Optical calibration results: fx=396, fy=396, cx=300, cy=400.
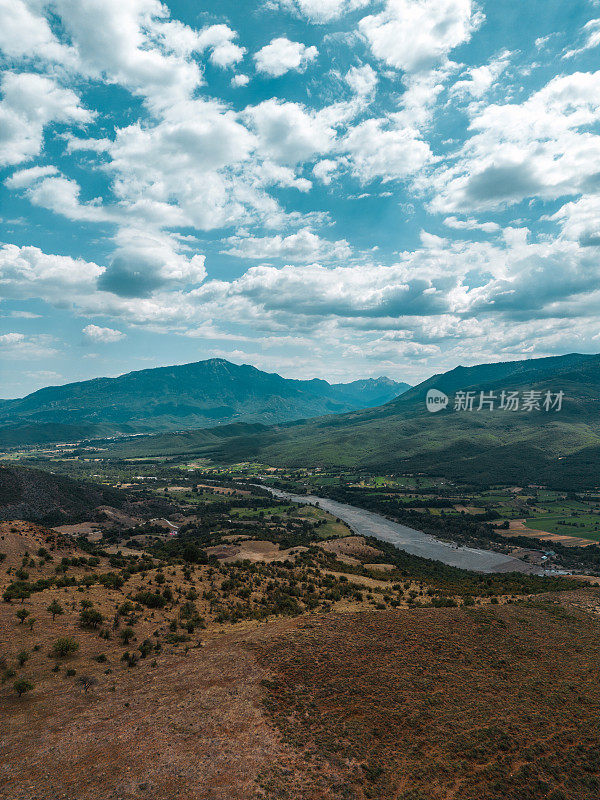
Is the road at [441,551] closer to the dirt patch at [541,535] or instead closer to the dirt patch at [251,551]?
the dirt patch at [541,535]

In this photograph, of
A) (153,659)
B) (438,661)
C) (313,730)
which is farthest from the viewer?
(438,661)

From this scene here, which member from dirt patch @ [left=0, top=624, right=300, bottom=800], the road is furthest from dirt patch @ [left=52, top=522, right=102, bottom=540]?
dirt patch @ [left=0, top=624, right=300, bottom=800]

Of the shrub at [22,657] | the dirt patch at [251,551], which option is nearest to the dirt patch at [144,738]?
the shrub at [22,657]

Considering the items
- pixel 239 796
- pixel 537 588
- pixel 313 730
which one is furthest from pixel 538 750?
pixel 537 588

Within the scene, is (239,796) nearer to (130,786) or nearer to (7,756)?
(130,786)

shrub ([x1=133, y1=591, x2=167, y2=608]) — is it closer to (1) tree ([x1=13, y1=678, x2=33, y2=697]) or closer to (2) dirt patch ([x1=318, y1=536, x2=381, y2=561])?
(1) tree ([x1=13, y1=678, x2=33, y2=697])
